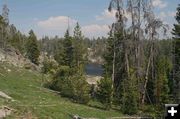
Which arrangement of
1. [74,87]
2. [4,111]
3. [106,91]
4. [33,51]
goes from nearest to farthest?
[4,111], [106,91], [74,87], [33,51]

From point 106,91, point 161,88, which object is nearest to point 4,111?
point 106,91

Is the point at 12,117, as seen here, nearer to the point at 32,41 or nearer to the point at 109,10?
the point at 109,10

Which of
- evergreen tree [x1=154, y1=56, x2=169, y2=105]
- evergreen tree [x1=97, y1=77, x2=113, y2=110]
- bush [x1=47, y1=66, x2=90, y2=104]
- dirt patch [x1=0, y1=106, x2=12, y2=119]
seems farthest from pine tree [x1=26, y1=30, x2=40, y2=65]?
dirt patch [x1=0, y1=106, x2=12, y2=119]

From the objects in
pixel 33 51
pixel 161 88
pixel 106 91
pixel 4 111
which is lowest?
pixel 4 111

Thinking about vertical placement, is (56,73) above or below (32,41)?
below

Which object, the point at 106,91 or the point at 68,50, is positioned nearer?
the point at 106,91

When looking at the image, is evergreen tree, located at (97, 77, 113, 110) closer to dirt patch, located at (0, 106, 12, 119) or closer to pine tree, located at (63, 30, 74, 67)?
dirt patch, located at (0, 106, 12, 119)

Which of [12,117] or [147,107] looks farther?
[147,107]

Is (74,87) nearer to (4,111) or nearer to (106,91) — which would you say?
(106,91)

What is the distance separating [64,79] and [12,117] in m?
29.9

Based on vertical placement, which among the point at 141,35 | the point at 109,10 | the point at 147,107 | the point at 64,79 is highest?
the point at 109,10

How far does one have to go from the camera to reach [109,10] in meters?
47.6

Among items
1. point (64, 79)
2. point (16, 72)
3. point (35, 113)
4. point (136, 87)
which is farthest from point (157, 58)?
point (35, 113)

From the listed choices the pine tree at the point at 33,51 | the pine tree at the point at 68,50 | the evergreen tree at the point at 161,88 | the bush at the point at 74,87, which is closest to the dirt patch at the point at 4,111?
the bush at the point at 74,87
